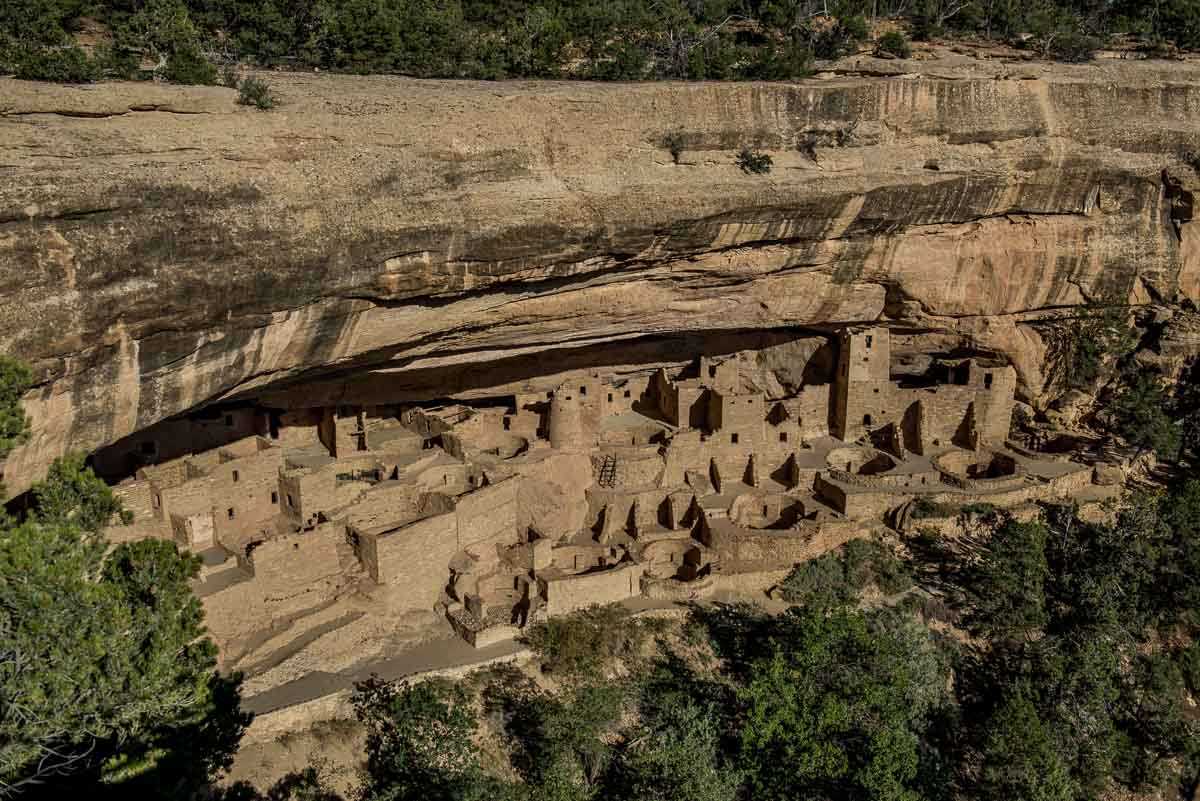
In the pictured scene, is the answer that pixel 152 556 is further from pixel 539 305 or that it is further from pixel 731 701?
pixel 731 701

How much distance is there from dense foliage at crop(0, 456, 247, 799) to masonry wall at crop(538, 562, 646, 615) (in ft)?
23.9

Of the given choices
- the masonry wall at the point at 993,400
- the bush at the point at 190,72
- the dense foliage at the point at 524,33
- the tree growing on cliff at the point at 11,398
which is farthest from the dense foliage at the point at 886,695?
the dense foliage at the point at 524,33

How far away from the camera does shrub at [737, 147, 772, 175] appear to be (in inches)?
757

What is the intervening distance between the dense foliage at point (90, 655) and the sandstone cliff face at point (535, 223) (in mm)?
1598

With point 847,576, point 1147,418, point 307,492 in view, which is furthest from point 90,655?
point 1147,418

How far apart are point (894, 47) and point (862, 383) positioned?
7.97 metres

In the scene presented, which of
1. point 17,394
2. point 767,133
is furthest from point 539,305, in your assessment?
point 17,394

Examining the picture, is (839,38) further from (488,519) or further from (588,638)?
(588,638)

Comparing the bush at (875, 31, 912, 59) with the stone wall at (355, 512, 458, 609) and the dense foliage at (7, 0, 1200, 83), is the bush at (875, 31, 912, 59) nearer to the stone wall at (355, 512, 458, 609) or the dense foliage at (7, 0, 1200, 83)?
the dense foliage at (7, 0, 1200, 83)

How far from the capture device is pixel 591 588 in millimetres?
20781

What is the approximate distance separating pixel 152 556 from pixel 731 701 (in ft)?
35.0

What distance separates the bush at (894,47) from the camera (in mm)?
24922

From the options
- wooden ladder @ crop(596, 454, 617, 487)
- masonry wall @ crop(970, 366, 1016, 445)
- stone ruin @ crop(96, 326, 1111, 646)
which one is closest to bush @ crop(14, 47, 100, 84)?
stone ruin @ crop(96, 326, 1111, 646)

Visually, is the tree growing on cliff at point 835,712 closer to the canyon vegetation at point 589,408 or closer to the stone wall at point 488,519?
the canyon vegetation at point 589,408
